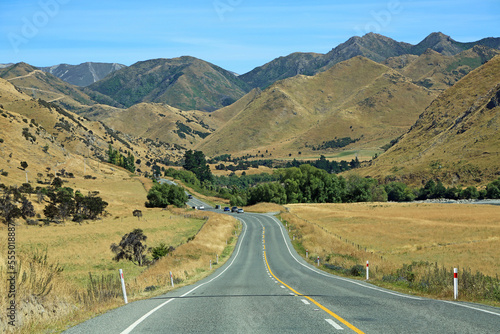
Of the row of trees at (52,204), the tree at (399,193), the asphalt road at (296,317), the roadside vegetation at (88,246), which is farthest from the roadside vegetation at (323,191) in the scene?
the asphalt road at (296,317)

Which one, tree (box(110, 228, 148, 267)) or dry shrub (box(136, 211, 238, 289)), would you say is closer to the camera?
dry shrub (box(136, 211, 238, 289))

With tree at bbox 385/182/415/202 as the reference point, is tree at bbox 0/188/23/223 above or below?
above

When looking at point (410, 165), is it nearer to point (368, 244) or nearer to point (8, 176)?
point (368, 244)

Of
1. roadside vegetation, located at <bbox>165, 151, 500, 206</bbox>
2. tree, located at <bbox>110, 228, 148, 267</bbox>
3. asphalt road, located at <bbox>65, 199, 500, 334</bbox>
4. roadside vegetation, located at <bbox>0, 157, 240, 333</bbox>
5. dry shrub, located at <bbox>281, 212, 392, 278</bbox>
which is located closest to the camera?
asphalt road, located at <bbox>65, 199, 500, 334</bbox>

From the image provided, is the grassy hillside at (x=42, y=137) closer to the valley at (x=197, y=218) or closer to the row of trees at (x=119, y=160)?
the valley at (x=197, y=218)

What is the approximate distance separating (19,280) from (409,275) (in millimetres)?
18931

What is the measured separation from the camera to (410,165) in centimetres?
18125

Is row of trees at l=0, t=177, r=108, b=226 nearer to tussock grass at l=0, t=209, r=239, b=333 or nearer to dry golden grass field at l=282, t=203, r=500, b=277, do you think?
tussock grass at l=0, t=209, r=239, b=333

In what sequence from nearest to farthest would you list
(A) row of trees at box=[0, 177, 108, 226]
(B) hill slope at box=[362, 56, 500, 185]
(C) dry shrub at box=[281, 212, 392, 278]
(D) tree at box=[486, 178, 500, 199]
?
(C) dry shrub at box=[281, 212, 392, 278]
(A) row of trees at box=[0, 177, 108, 226]
(D) tree at box=[486, 178, 500, 199]
(B) hill slope at box=[362, 56, 500, 185]

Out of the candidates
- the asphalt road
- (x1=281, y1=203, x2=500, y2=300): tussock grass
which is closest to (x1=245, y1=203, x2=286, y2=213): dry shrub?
(x1=281, y1=203, x2=500, y2=300): tussock grass

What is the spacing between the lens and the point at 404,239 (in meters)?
61.2

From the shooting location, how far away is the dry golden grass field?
38656mm

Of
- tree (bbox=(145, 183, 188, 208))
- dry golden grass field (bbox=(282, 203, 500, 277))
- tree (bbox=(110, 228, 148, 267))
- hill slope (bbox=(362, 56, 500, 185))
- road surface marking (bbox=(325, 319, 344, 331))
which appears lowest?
dry golden grass field (bbox=(282, 203, 500, 277))

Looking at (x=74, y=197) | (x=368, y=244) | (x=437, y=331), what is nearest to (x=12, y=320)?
(x=437, y=331)
